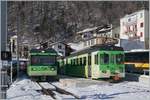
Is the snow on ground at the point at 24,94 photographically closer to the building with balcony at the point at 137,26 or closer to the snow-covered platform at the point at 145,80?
the snow-covered platform at the point at 145,80

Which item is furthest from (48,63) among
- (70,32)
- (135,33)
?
(70,32)

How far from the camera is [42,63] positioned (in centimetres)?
3538

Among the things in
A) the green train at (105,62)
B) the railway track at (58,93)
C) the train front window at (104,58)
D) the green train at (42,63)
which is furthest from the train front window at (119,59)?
the railway track at (58,93)

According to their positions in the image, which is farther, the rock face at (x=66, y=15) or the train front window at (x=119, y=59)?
the rock face at (x=66, y=15)

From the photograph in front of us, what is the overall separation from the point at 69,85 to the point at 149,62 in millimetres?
13550

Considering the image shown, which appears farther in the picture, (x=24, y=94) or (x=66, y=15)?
(x=66, y=15)

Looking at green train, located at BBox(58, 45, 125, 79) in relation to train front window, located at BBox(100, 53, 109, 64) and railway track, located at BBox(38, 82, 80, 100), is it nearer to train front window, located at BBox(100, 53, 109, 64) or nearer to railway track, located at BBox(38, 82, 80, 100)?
train front window, located at BBox(100, 53, 109, 64)

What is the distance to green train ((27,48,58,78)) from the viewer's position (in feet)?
115

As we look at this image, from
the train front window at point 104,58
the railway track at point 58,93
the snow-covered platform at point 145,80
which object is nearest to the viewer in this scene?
the railway track at point 58,93

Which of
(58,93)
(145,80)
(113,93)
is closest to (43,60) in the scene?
(145,80)

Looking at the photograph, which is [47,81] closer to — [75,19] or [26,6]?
[26,6]

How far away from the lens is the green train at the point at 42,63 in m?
35.1

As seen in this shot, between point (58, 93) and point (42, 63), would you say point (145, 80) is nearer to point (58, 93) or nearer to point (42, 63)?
point (42, 63)

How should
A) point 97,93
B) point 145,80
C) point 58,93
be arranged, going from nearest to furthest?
point 97,93
point 58,93
point 145,80
